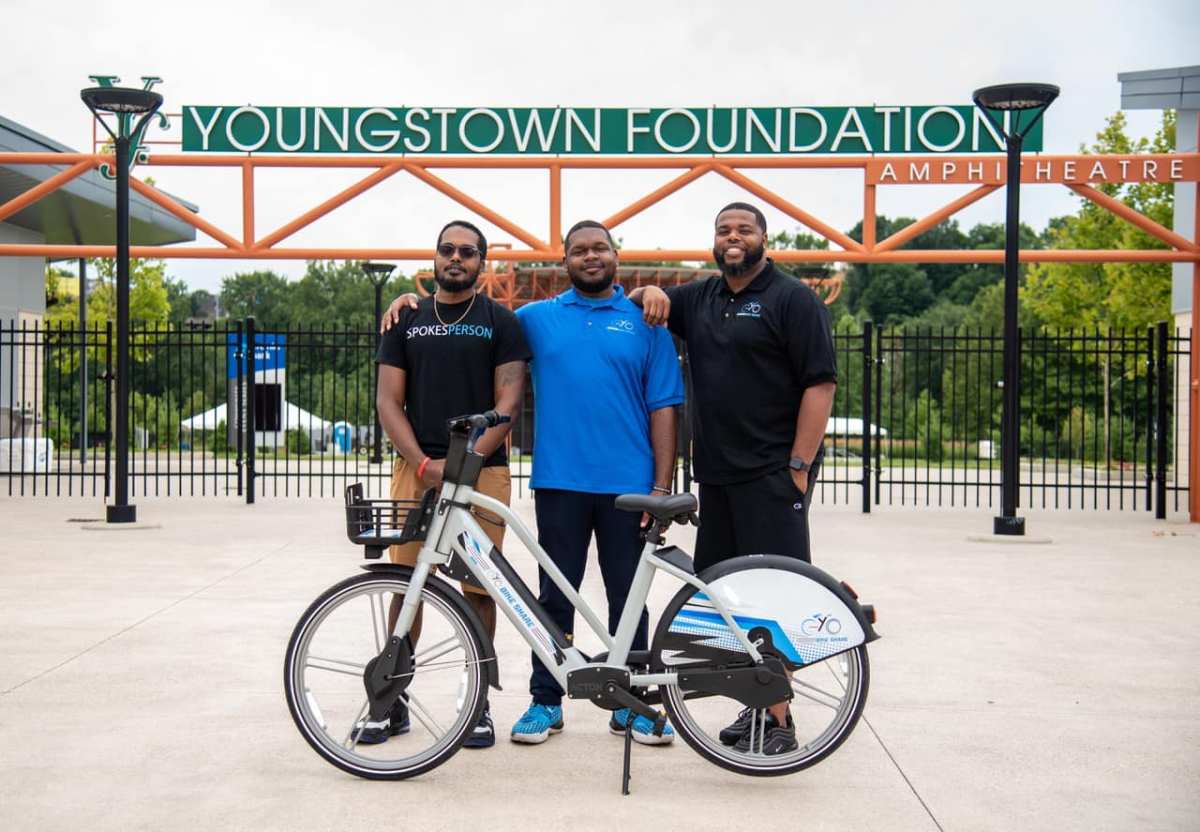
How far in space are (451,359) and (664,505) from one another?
114cm

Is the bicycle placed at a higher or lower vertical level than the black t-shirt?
lower

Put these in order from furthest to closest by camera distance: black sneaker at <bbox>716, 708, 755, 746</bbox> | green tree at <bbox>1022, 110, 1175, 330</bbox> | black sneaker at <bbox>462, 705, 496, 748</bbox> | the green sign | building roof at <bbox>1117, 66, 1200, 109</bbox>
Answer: green tree at <bbox>1022, 110, 1175, 330</bbox>, building roof at <bbox>1117, 66, 1200, 109</bbox>, the green sign, black sneaker at <bbox>462, 705, 496, 748</bbox>, black sneaker at <bbox>716, 708, 755, 746</bbox>

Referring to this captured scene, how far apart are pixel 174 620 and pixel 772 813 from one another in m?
4.28

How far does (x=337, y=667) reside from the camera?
14.6ft

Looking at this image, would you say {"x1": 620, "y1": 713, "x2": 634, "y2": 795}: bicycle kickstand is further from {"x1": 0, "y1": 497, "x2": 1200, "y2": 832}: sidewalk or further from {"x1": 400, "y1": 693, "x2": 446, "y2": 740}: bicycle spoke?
{"x1": 400, "y1": 693, "x2": 446, "y2": 740}: bicycle spoke

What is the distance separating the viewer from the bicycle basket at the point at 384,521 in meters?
4.25

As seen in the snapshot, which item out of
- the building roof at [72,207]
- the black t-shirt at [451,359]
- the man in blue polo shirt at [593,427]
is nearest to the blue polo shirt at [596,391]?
the man in blue polo shirt at [593,427]

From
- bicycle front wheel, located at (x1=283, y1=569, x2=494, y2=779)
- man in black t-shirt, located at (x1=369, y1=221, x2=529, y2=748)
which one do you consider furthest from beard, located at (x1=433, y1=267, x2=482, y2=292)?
bicycle front wheel, located at (x1=283, y1=569, x2=494, y2=779)

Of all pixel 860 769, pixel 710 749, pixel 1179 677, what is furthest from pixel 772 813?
pixel 1179 677

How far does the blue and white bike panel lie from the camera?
14.0 feet

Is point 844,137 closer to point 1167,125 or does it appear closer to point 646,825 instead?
point 646,825

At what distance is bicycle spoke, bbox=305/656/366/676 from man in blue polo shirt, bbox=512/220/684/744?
2.24 feet

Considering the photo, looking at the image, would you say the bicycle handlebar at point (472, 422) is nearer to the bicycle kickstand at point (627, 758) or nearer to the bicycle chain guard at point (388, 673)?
the bicycle chain guard at point (388, 673)

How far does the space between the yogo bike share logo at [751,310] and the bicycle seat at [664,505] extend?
2.79ft
